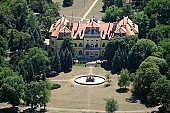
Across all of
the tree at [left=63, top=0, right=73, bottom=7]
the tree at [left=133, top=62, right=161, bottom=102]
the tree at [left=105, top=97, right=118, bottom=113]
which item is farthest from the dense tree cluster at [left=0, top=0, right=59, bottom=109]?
the tree at [left=133, top=62, right=161, bottom=102]

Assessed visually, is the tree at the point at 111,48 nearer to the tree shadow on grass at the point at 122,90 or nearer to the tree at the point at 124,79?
the tree shadow on grass at the point at 122,90

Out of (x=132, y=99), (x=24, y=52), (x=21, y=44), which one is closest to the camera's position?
(x=132, y=99)

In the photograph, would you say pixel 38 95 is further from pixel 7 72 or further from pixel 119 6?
pixel 119 6

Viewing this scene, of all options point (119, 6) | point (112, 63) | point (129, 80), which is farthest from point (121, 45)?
point (119, 6)

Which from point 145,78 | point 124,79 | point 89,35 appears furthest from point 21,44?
point 145,78

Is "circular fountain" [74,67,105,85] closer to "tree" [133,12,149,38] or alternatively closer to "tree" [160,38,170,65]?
Result: "tree" [160,38,170,65]

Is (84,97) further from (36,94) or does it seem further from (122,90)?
(36,94)

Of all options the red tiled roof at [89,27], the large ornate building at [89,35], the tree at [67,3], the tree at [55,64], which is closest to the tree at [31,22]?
the red tiled roof at [89,27]
